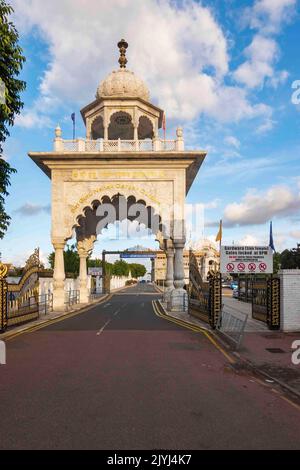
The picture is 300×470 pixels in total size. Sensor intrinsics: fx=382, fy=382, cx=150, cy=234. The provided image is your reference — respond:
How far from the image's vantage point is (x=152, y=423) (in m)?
5.39

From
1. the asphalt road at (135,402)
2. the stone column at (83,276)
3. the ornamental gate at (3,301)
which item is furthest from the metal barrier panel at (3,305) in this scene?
the stone column at (83,276)

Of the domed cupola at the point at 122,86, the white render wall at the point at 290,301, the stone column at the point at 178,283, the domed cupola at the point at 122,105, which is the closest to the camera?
the white render wall at the point at 290,301

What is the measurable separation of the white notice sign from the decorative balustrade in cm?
963

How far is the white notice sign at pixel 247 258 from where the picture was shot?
614 inches

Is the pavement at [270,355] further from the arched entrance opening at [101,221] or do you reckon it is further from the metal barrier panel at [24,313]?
the arched entrance opening at [101,221]

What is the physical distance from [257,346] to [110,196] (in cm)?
1434

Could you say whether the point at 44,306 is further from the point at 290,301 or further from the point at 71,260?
the point at 71,260

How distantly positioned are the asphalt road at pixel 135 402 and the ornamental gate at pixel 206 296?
397 cm

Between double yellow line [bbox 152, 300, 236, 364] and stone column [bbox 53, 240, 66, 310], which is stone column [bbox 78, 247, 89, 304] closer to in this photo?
stone column [bbox 53, 240, 66, 310]

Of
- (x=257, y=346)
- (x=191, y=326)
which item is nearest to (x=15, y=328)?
(x=191, y=326)

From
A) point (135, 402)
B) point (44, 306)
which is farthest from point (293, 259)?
point (135, 402)

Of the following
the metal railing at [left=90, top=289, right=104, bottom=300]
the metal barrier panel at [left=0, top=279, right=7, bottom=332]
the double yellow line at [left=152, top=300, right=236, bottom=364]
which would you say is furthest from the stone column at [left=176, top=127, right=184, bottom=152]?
the metal railing at [left=90, top=289, right=104, bottom=300]

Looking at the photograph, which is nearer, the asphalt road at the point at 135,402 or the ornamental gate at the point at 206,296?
the asphalt road at the point at 135,402
